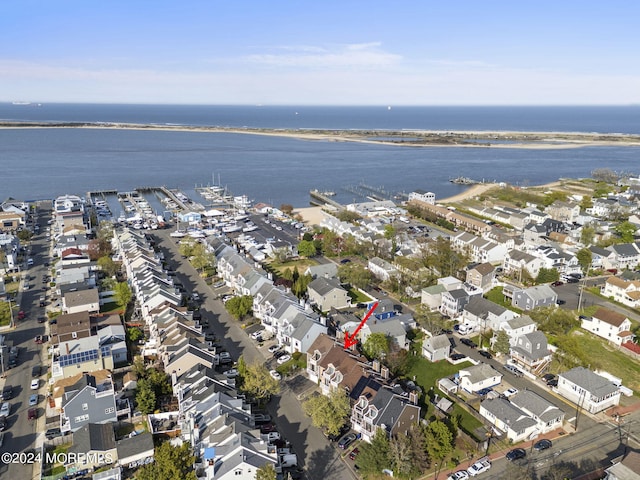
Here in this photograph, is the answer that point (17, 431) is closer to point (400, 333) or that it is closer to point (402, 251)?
point (400, 333)

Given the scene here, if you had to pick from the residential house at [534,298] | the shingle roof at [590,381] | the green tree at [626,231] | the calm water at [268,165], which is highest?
the calm water at [268,165]

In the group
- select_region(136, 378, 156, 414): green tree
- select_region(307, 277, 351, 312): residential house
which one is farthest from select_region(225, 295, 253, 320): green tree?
select_region(136, 378, 156, 414): green tree

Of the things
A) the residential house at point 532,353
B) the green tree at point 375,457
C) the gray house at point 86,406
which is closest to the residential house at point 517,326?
the residential house at point 532,353

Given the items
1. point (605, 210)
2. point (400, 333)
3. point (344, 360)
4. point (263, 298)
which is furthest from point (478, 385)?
point (605, 210)

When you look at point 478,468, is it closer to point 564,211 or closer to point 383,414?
point 383,414

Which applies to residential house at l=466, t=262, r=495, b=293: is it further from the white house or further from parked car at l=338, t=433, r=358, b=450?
parked car at l=338, t=433, r=358, b=450

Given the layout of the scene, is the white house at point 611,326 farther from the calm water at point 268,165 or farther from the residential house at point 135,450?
the calm water at point 268,165

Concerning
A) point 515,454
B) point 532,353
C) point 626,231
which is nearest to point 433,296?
point 532,353
